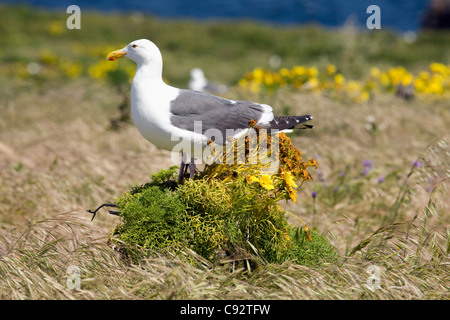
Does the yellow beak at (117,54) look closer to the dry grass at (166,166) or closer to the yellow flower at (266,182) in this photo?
the dry grass at (166,166)

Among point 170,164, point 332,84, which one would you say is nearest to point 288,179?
point 170,164

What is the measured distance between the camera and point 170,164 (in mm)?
6203

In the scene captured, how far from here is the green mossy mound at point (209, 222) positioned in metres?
3.35

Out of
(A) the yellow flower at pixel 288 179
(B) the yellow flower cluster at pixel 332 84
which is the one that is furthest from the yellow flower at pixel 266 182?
(B) the yellow flower cluster at pixel 332 84

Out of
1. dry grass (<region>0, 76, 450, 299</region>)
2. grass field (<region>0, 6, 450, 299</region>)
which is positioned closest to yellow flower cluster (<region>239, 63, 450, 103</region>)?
grass field (<region>0, 6, 450, 299</region>)

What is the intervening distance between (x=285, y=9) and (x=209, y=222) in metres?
30.3

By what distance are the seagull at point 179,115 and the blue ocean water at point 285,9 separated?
90.5 feet

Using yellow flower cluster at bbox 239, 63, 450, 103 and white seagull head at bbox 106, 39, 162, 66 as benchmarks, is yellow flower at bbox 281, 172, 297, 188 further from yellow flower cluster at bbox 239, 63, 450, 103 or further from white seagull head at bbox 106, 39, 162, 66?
yellow flower cluster at bbox 239, 63, 450, 103

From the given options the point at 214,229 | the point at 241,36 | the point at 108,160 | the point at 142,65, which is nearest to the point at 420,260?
the point at 214,229

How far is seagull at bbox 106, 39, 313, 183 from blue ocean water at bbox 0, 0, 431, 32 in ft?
90.5
